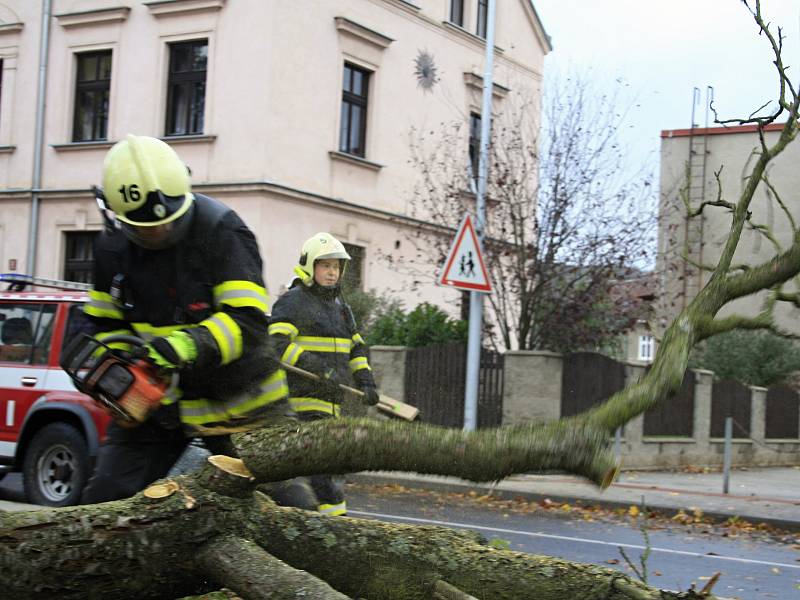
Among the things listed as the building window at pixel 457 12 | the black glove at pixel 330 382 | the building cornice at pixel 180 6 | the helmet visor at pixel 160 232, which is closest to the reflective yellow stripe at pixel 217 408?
the helmet visor at pixel 160 232

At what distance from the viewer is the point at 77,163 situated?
2145 cm

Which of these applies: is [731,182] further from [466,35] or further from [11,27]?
[11,27]

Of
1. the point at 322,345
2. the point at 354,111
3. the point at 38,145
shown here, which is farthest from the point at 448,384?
the point at 38,145

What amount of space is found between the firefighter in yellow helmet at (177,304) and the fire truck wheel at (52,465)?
16.2 ft

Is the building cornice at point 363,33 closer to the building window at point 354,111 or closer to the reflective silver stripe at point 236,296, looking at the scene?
the building window at point 354,111

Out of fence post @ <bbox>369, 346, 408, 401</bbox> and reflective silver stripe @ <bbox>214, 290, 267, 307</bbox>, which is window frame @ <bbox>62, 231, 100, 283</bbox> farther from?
reflective silver stripe @ <bbox>214, 290, 267, 307</bbox>

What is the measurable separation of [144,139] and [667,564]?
5.36 meters

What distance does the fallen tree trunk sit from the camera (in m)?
3.17

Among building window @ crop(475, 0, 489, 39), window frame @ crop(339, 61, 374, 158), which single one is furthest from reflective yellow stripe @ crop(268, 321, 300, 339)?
building window @ crop(475, 0, 489, 39)

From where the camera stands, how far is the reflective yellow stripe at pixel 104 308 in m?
3.88

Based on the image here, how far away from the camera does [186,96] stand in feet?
67.4

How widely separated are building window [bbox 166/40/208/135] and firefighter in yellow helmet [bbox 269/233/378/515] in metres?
14.5

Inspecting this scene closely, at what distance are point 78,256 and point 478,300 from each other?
11779 millimetres

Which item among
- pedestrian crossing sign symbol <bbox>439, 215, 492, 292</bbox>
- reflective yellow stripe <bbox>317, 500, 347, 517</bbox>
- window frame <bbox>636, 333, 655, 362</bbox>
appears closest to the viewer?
reflective yellow stripe <bbox>317, 500, 347, 517</bbox>
